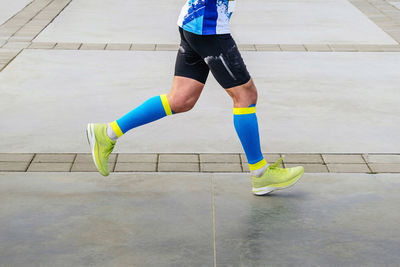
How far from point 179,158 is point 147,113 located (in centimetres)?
58

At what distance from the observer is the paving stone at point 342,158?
4.62 meters

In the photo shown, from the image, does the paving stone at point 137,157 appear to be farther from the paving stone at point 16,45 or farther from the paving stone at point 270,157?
the paving stone at point 16,45

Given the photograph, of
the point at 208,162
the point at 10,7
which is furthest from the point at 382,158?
the point at 10,7

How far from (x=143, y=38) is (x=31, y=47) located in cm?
Result: 129

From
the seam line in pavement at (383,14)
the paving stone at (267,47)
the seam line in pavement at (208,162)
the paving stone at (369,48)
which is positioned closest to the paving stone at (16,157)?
the seam line in pavement at (208,162)

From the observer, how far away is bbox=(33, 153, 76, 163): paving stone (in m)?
4.57

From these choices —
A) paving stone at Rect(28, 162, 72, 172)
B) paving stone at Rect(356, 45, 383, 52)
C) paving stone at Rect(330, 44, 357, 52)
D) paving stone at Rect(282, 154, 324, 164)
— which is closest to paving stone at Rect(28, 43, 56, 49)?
paving stone at Rect(330, 44, 357, 52)

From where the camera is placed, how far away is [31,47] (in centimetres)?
789

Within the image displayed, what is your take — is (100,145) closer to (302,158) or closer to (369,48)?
(302,158)

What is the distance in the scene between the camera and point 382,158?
468 centimetres

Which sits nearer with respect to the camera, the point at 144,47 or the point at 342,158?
the point at 342,158

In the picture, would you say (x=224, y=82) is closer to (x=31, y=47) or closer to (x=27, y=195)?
(x=27, y=195)

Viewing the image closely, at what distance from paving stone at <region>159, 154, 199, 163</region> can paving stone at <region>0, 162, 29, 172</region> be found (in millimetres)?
819

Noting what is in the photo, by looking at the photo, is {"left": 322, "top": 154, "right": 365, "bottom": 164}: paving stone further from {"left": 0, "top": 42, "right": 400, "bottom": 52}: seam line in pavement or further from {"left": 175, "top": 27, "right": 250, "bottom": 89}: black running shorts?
{"left": 0, "top": 42, "right": 400, "bottom": 52}: seam line in pavement
